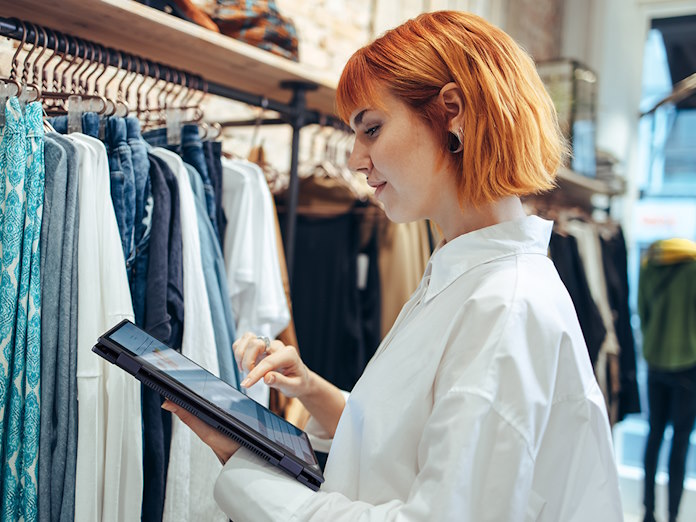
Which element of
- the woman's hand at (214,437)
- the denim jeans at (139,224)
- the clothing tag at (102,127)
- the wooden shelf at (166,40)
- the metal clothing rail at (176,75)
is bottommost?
the woman's hand at (214,437)

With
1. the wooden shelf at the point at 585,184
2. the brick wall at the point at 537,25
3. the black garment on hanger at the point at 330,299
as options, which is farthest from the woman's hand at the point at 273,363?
the brick wall at the point at 537,25

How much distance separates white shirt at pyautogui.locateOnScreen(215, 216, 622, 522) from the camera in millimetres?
807

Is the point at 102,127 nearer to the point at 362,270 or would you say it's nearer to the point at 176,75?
the point at 176,75

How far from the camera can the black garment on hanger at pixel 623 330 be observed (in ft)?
10.7

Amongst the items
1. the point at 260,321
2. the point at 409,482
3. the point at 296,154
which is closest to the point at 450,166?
the point at 409,482

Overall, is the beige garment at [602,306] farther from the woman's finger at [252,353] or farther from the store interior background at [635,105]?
the woman's finger at [252,353]

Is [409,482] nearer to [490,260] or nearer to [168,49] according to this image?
[490,260]

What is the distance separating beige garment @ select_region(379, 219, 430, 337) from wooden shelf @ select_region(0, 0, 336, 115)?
48 centimetres

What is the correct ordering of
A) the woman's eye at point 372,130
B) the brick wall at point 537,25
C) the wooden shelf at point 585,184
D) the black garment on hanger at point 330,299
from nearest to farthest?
1. the woman's eye at point 372,130
2. the black garment on hanger at point 330,299
3. the wooden shelf at point 585,184
4. the brick wall at point 537,25

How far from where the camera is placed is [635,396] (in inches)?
129

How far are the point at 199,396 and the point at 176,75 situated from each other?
2.93 feet

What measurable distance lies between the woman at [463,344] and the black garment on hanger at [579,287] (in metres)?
1.89

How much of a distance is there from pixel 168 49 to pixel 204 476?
962 millimetres

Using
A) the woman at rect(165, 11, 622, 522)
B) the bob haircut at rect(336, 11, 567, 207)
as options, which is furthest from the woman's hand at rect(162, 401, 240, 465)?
the bob haircut at rect(336, 11, 567, 207)
